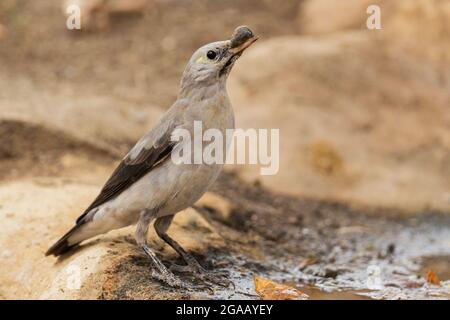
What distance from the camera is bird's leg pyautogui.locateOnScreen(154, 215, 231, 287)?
5965 millimetres

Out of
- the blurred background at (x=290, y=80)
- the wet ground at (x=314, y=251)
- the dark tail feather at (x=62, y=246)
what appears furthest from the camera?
the blurred background at (x=290, y=80)

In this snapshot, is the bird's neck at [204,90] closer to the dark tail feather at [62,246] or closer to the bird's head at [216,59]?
the bird's head at [216,59]

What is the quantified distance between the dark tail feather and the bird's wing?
11 cm

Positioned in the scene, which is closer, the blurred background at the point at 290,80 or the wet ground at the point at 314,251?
the wet ground at the point at 314,251

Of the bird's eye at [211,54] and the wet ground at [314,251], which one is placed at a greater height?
the bird's eye at [211,54]

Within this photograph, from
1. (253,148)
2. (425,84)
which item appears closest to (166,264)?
(253,148)

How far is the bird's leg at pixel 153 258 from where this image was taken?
560 centimetres

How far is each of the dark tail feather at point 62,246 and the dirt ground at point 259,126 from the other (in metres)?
0.13

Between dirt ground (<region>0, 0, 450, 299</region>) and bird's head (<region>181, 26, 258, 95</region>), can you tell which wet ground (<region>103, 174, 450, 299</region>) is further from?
bird's head (<region>181, 26, 258, 95</region>)

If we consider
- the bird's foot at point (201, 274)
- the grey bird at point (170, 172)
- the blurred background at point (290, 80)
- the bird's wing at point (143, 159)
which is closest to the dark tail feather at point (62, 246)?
the grey bird at point (170, 172)

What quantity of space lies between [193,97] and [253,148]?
187 inches

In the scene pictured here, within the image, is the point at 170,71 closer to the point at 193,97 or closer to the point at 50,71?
the point at 50,71

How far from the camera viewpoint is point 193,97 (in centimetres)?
595

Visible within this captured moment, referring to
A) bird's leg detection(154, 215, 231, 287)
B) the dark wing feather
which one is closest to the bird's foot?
bird's leg detection(154, 215, 231, 287)
